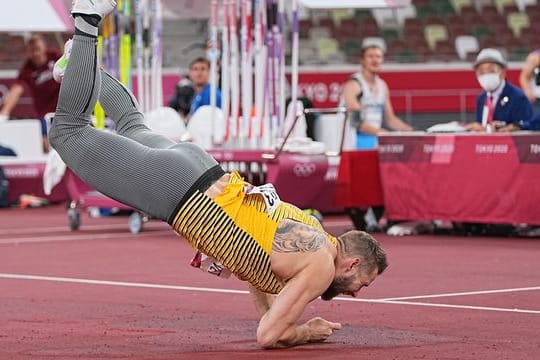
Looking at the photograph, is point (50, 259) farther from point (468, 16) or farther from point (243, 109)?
point (468, 16)

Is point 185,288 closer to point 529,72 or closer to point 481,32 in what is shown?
point 529,72

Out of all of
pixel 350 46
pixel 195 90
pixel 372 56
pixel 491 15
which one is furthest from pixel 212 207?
pixel 491 15

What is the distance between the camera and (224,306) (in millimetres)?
8430

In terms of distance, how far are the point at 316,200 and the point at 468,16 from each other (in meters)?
17.4

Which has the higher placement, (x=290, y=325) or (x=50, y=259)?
(x=290, y=325)

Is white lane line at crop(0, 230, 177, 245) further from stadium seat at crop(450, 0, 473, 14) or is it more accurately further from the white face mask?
stadium seat at crop(450, 0, 473, 14)

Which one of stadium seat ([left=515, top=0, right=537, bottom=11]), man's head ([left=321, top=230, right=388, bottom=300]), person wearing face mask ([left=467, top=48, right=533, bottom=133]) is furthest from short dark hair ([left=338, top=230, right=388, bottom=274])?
stadium seat ([left=515, top=0, right=537, bottom=11])

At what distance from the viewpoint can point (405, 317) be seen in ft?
25.7

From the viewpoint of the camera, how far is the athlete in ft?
21.3

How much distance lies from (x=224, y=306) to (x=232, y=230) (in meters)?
1.98

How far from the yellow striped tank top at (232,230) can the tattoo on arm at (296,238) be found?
0.04m

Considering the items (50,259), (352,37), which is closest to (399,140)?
(50,259)

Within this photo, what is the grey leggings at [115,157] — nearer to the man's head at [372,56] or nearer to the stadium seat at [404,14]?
the man's head at [372,56]

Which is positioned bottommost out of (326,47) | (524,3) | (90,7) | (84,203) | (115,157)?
(84,203)
